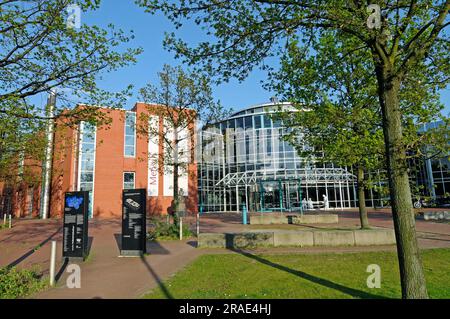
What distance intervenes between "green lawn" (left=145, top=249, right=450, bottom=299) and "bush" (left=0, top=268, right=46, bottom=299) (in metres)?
2.75

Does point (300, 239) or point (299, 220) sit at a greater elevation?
point (299, 220)

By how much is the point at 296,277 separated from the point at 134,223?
20.5 ft

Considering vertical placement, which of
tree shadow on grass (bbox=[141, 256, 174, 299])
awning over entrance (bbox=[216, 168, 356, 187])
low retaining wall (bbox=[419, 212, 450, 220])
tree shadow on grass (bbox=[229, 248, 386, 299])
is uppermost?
awning over entrance (bbox=[216, 168, 356, 187])

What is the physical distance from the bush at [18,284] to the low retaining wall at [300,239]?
6.27m

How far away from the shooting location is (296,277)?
292 inches

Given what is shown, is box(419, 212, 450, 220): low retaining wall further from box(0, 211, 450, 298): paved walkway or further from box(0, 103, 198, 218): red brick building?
box(0, 103, 198, 218): red brick building

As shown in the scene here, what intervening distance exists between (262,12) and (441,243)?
450 inches

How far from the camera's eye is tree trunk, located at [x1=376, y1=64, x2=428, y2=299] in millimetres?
4980

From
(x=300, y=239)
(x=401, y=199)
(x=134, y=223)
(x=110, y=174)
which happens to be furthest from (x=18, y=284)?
A: (x=110, y=174)

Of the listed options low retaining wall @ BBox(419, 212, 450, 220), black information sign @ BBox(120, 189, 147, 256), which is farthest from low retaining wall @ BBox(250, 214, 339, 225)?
black information sign @ BBox(120, 189, 147, 256)

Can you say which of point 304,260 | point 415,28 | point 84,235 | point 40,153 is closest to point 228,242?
point 304,260

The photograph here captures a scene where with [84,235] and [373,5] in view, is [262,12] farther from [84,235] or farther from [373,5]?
[84,235]

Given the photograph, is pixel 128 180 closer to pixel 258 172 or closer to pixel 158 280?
pixel 258 172

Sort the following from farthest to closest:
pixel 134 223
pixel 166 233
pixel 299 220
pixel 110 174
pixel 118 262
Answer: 1. pixel 110 174
2. pixel 299 220
3. pixel 166 233
4. pixel 134 223
5. pixel 118 262
